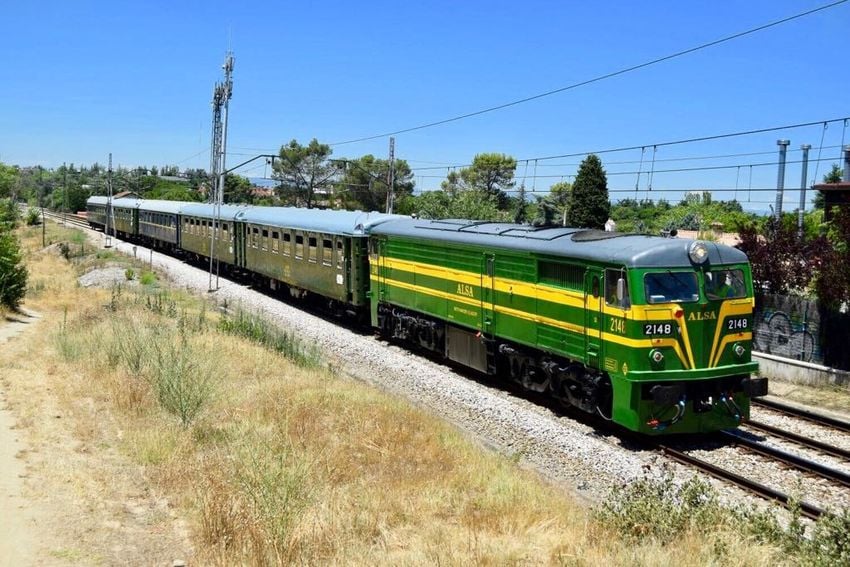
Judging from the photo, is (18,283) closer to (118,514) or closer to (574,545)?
(118,514)

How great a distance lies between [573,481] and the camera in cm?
1138


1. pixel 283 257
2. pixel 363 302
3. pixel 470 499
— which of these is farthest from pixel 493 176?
pixel 470 499

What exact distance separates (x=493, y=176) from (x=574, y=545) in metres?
62.6

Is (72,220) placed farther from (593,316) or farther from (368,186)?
(593,316)

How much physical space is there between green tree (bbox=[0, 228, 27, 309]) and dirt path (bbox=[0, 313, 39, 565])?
13.5m

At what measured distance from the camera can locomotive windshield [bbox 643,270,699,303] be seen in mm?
12250

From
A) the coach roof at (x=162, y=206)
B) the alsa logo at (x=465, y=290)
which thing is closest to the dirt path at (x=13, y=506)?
the alsa logo at (x=465, y=290)

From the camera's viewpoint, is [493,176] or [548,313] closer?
[548,313]

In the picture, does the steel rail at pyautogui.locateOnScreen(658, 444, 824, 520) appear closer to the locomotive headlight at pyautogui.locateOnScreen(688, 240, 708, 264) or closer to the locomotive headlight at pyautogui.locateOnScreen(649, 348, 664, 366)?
the locomotive headlight at pyautogui.locateOnScreen(649, 348, 664, 366)

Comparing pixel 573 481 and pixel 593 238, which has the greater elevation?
pixel 593 238

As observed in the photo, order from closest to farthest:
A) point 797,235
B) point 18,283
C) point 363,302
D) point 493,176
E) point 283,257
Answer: point 797,235 → point 363,302 → point 18,283 → point 283,257 → point 493,176

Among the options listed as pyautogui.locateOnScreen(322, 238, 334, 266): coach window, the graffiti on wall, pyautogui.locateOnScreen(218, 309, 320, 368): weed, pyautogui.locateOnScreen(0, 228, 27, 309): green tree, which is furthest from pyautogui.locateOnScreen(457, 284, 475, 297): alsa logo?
pyautogui.locateOnScreen(0, 228, 27, 309): green tree

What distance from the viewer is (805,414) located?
14758mm

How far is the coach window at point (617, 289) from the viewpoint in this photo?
1236 centimetres
